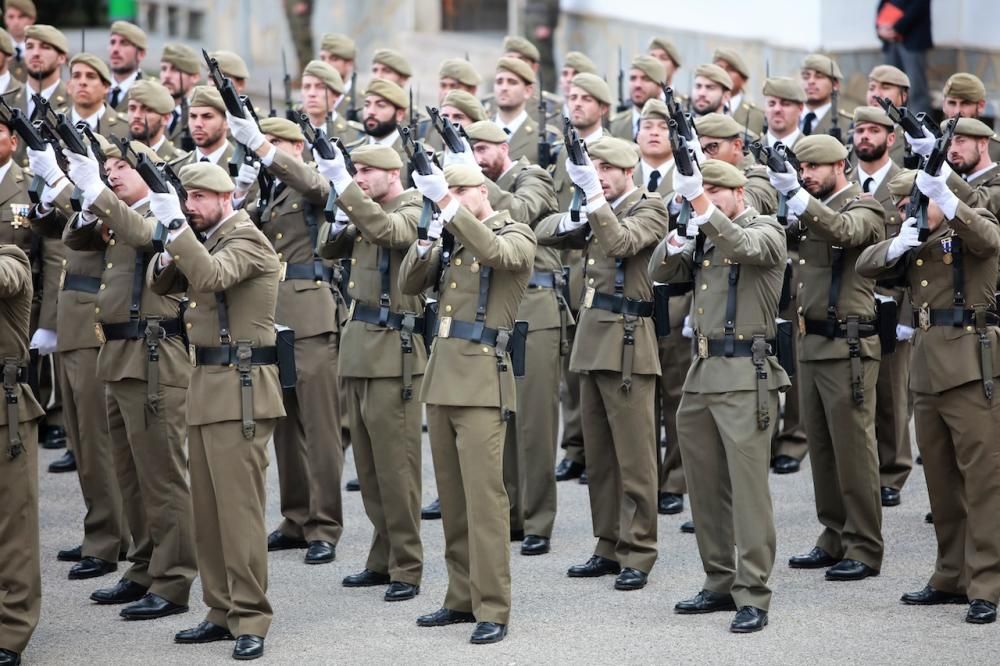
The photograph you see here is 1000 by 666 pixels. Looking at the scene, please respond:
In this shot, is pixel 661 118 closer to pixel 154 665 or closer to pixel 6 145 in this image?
pixel 6 145

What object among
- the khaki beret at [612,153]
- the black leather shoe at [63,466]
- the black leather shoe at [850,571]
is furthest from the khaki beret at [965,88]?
the black leather shoe at [63,466]

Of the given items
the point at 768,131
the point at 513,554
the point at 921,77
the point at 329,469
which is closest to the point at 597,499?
the point at 513,554

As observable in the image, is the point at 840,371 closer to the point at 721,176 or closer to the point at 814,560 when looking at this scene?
the point at 814,560

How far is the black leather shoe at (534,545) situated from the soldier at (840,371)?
1.28m

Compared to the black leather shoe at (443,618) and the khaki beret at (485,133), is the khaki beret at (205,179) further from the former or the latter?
the black leather shoe at (443,618)

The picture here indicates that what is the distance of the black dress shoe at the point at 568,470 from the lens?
34.9ft

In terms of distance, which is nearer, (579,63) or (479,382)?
(479,382)

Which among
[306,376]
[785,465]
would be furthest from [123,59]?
[785,465]

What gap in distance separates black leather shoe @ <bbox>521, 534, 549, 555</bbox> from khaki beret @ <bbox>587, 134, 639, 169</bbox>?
2.02m

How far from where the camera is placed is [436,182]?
739cm

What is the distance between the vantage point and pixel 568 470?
10664mm

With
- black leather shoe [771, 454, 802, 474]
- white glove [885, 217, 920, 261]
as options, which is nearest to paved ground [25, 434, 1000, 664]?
black leather shoe [771, 454, 802, 474]

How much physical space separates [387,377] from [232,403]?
1094mm

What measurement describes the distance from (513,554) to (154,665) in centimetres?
230
